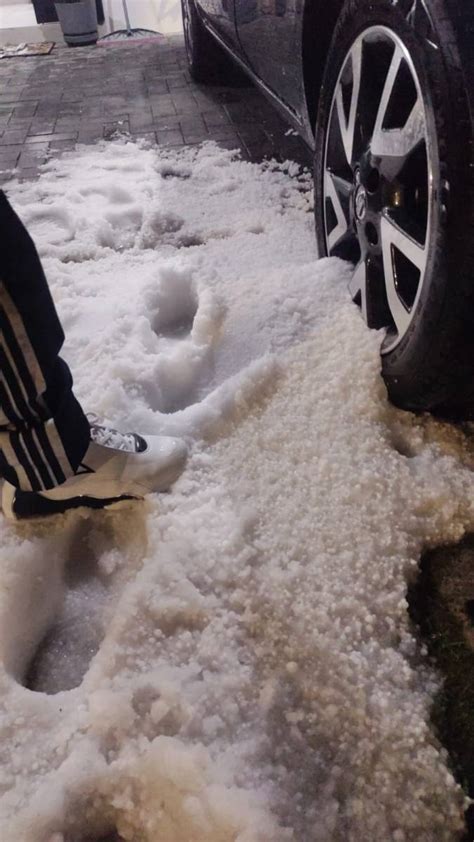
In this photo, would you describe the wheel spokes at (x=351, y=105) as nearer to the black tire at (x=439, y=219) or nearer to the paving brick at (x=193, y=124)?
the black tire at (x=439, y=219)

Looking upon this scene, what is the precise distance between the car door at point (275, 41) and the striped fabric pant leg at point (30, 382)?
1132 mm

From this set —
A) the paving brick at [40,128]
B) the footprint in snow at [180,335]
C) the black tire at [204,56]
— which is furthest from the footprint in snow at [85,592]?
the black tire at [204,56]

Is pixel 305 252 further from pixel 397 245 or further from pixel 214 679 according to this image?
pixel 214 679

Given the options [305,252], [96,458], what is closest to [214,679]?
[96,458]

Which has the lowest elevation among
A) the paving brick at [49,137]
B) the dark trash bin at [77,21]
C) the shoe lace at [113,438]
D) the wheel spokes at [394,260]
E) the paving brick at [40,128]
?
the shoe lace at [113,438]

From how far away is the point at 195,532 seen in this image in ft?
3.71

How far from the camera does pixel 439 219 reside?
3.31 feet

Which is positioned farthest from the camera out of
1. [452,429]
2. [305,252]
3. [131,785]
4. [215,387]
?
[305,252]

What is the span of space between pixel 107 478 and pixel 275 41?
144 cm

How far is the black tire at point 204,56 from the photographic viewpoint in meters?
3.80

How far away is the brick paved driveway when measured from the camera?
2.97 metres

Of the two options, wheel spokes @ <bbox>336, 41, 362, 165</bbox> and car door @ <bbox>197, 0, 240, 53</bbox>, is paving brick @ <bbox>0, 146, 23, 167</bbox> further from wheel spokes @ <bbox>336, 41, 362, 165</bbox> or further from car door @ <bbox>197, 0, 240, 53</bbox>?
wheel spokes @ <bbox>336, 41, 362, 165</bbox>

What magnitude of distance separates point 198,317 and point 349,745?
3.64 feet

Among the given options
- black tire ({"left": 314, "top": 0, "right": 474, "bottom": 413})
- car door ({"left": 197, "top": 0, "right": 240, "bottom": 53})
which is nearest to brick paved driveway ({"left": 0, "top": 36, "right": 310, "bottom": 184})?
car door ({"left": 197, "top": 0, "right": 240, "bottom": 53})
